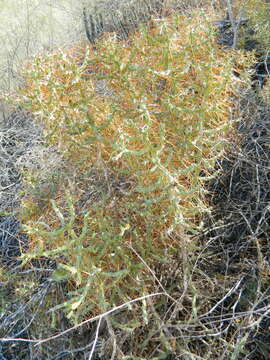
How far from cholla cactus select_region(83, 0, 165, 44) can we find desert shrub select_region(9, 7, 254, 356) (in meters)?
3.09

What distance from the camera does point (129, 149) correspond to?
1655 mm

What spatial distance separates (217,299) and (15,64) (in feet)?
12.2

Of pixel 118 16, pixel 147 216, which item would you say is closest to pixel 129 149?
pixel 147 216

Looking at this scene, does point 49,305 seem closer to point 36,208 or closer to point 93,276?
point 36,208

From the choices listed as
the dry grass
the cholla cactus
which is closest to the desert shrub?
the dry grass

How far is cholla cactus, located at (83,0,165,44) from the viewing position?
4.91 metres

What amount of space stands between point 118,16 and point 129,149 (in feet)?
13.0

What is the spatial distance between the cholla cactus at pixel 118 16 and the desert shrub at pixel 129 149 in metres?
3.09

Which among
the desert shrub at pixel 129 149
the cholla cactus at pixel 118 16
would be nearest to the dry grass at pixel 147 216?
the desert shrub at pixel 129 149

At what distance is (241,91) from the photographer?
245 cm

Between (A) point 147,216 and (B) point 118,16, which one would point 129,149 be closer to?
(A) point 147,216

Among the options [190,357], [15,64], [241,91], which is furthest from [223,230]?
[15,64]

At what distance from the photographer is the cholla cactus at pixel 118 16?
16.1ft

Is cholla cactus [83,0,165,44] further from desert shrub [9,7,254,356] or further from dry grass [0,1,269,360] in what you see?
desert shrub [9,7,254,356]
